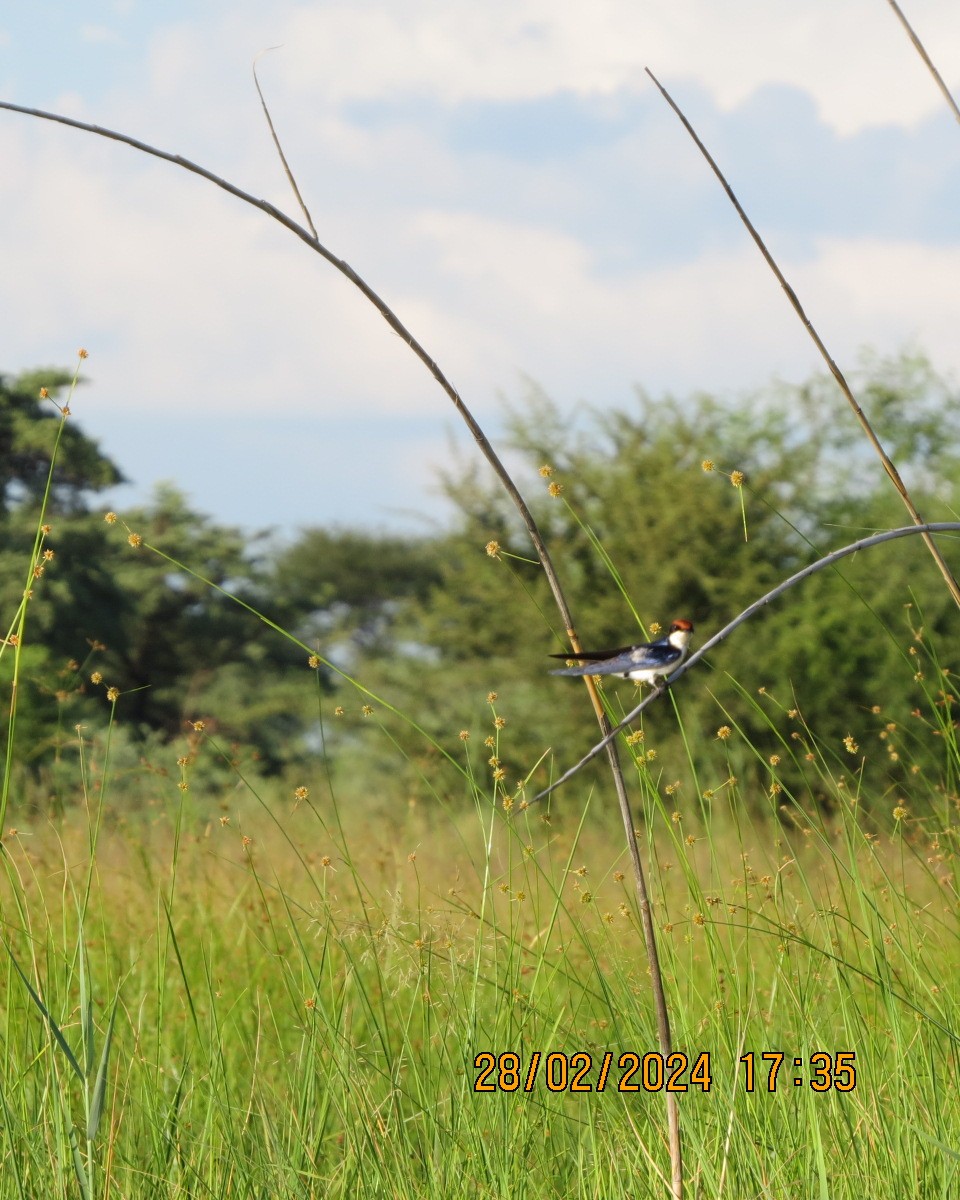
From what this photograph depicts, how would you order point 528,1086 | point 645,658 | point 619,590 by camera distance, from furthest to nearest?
point 619,590 < point 528,1086 < point 645,658

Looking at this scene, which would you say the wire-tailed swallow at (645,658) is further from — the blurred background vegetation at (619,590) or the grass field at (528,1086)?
the blurred background vegetation at (619,590)

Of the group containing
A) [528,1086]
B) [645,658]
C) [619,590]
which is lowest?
[528,1086]

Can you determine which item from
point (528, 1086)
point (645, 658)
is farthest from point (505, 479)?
point (528, 1086)

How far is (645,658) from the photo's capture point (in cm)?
127

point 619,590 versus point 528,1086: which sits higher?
point 619,590

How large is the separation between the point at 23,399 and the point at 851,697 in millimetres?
12082

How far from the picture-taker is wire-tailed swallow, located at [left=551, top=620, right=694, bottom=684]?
1174 millimetres

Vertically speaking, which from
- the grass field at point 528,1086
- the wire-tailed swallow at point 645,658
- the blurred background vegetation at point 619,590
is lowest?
the grass field at point 528,1086

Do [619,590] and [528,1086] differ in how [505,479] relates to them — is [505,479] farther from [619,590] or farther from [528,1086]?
[619,590]

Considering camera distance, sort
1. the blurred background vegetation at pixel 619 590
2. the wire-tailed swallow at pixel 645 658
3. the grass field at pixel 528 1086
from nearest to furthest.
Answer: the wire-tailed swallow at pixel 645 658
the grass field at pixel 528 1086
the blurred background vegetation at pixel 619 590

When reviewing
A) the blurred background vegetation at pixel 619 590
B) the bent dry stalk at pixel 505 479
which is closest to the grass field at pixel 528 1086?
the bent dry stalk at pixel 505 479

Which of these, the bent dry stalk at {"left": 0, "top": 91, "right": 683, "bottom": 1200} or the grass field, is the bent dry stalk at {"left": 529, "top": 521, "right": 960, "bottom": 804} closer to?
the bent dry stalk at {"left": 0, "top": 91, "right": 683, "bottom": 1200}

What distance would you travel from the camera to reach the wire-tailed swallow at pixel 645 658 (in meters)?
1.17

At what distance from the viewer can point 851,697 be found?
11.6m
